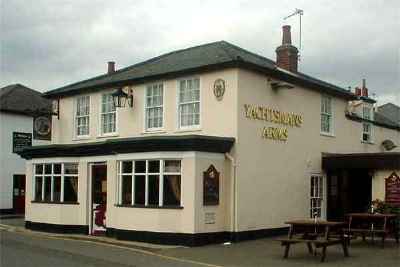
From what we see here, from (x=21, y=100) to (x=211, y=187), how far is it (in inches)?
802

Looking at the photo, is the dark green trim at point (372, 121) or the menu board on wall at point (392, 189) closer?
the menu board on wall at point (392, 189)


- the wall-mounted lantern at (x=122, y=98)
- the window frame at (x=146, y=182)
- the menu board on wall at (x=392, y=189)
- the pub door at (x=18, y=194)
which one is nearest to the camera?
the window frame at (x=146, y=182)

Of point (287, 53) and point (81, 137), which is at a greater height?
point (287, 53)

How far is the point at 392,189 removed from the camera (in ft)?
64.1

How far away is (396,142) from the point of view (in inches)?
1268

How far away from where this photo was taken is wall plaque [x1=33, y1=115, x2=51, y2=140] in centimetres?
2341

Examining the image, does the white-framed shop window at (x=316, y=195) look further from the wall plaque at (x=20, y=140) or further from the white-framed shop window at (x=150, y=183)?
the wall plaque at (x=20, y=140)

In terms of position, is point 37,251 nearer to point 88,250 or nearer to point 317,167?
point 88,250

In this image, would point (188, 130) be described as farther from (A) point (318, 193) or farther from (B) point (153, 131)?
(A) point (318, 193)

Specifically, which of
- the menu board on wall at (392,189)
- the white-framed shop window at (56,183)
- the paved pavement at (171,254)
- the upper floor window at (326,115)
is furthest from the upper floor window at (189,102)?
the menu board on wall at (392,189)

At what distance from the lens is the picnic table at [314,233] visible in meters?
13.5

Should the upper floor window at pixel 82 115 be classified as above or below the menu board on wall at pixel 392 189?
above

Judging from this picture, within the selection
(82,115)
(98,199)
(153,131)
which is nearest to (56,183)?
(98,199)

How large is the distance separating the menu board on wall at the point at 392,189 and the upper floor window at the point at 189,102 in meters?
6.89
